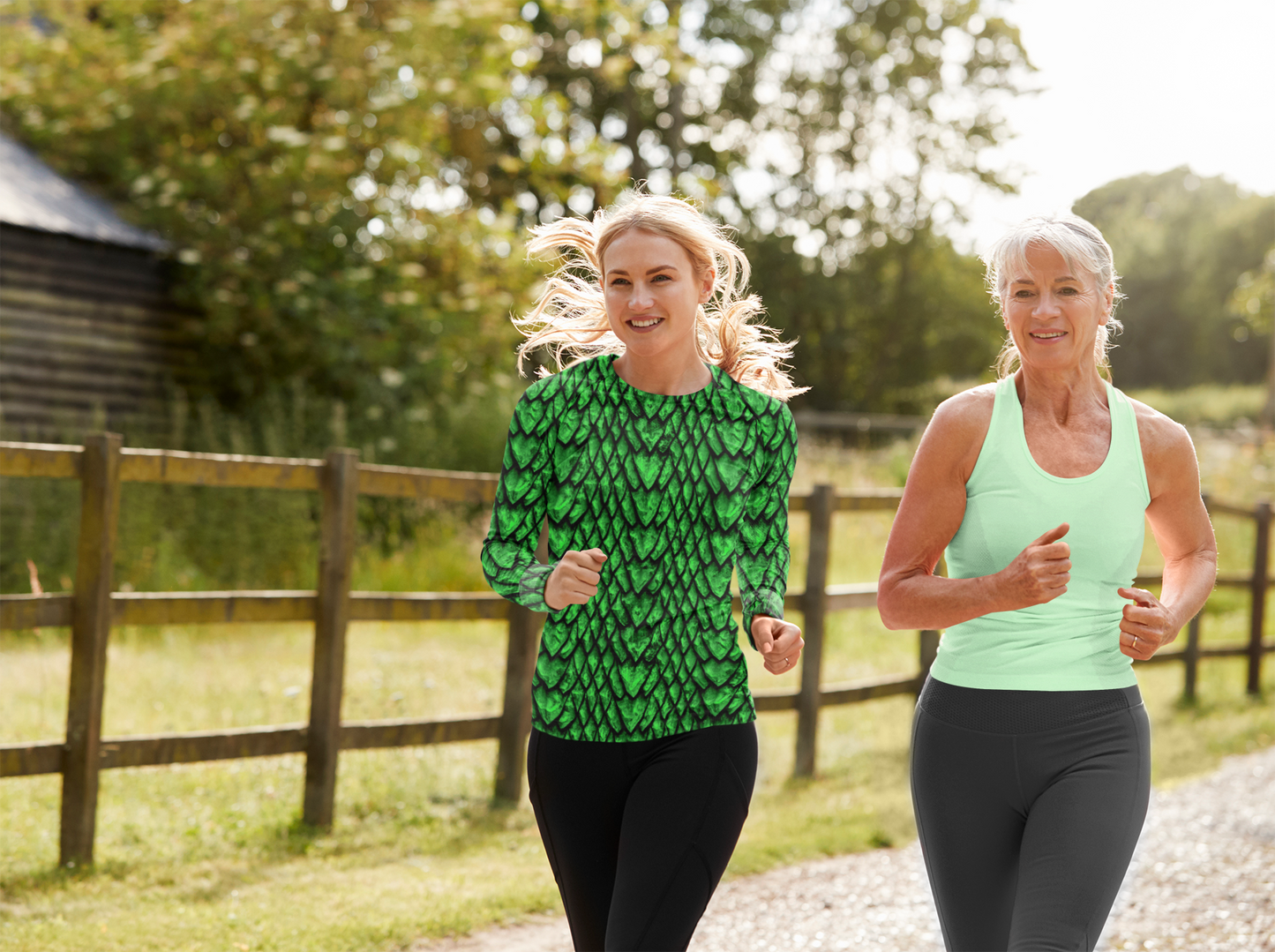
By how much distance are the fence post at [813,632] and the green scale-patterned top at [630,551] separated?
453 cm

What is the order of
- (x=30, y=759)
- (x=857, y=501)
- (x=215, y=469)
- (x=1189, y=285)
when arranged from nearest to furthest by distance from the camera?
(x=30, y=759) < (x=215, y=469) < (x=857, y=501) < (x=1189, y=285)

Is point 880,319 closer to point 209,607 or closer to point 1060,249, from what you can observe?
point 209,607

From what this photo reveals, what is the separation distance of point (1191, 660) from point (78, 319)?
10430 mm

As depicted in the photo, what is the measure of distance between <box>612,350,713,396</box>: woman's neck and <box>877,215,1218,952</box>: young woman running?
0.48 metres

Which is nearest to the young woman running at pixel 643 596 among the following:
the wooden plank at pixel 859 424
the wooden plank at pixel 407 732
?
the wooden plank at pixel 407 732

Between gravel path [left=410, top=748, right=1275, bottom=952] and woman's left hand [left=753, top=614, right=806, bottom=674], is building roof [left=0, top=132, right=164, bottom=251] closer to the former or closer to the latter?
gravel path [left=410, top=748, right=1275, bottom=952]

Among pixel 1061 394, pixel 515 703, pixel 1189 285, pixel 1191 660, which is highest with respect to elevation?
pixel 1189 285

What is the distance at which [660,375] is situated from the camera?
2520 millimetres

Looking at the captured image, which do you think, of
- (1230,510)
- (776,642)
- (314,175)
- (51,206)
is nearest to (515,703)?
(776,642)

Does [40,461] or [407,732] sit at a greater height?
[40,461]

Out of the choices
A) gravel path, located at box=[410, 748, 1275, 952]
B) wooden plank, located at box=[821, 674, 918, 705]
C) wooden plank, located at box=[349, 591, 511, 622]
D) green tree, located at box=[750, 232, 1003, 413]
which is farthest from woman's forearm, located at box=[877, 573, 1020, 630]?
green tree, located at box=[750, 232, 1003, 413]

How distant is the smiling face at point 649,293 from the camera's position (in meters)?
2.47

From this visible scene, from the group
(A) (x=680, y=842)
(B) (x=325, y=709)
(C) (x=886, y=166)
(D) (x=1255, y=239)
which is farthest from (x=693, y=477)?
(D) (x=1255, y=239)

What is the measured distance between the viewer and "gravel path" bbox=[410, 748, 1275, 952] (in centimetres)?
440
